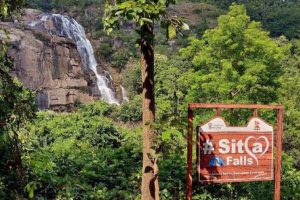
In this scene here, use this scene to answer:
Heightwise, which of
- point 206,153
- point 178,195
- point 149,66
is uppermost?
point 149,66

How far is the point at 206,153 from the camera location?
4148 mm

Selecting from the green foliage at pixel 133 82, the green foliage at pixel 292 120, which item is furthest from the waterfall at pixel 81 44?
the green foliage at pixel 292 120

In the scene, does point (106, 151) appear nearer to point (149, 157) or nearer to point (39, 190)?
point (39, 190)

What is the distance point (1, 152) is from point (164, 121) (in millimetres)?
1510

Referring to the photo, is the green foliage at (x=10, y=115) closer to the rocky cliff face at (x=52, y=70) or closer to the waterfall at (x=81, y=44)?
the rocky cliff face at (x=52, y=70)

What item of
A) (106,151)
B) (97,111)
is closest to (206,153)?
(106,151)

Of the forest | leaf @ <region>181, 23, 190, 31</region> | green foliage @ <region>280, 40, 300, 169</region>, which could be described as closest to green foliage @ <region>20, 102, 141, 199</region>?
the forest

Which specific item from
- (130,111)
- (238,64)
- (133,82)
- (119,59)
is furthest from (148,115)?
(119,59)

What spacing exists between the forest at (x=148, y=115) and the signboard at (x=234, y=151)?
314 mm

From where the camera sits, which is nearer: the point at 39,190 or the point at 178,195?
the point at 39,190

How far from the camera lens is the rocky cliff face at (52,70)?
36688mm

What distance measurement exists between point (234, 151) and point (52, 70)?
118ft

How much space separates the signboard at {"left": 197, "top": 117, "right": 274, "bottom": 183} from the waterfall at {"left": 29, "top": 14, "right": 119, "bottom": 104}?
35549 millimetres

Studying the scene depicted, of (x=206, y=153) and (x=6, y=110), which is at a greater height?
(x=6, y=110)
